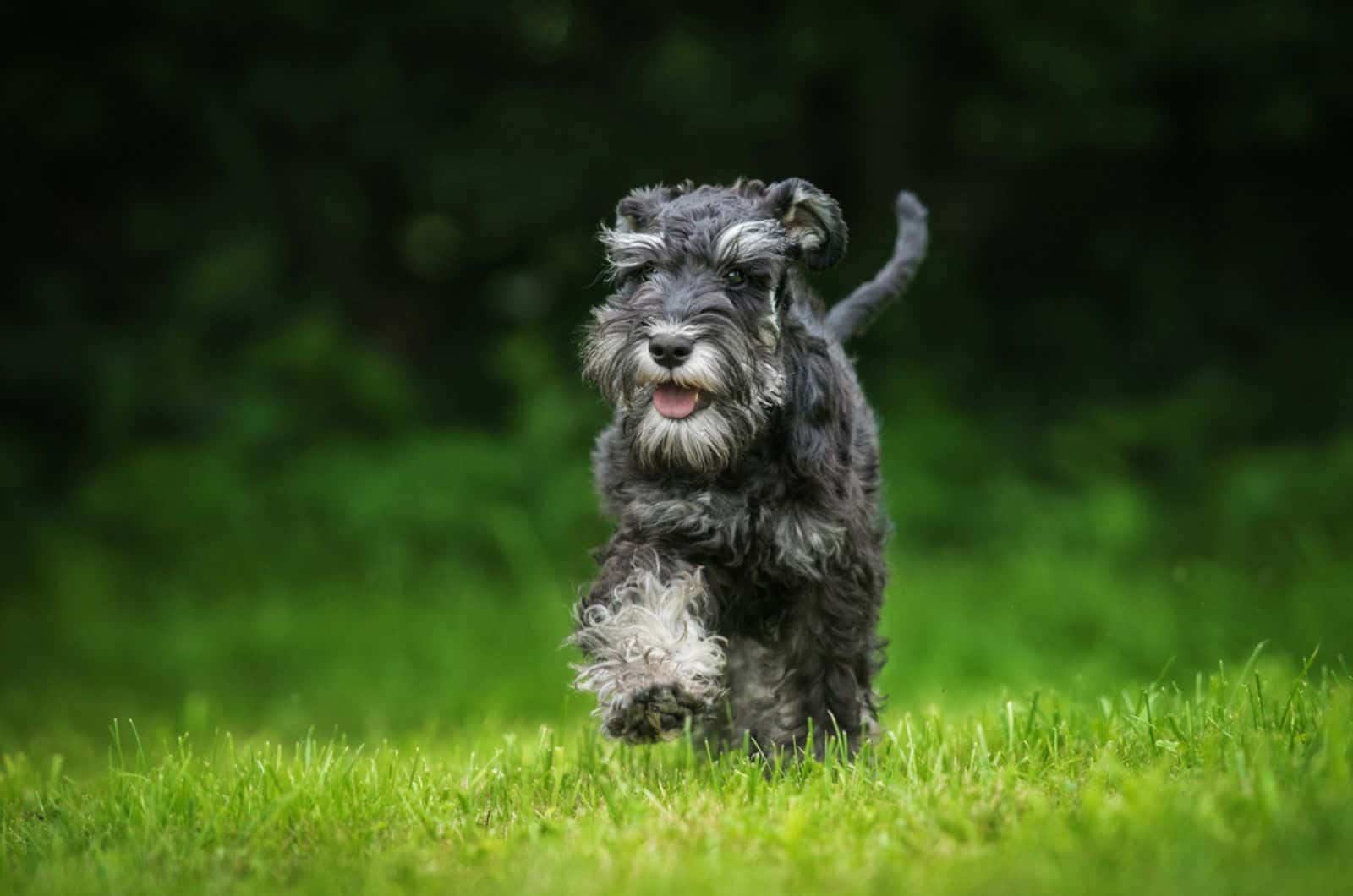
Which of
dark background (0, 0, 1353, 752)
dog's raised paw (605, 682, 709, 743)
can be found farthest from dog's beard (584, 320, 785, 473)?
dark background (0, 0, 1353, 752)

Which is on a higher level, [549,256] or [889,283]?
[549,256]

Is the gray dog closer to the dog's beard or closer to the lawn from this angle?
the dog's beard

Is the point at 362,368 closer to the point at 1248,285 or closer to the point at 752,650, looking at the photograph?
the point at 1248,285

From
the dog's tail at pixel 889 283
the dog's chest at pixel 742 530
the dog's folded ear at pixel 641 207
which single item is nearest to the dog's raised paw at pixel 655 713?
the dog's chest at pixel 742 530

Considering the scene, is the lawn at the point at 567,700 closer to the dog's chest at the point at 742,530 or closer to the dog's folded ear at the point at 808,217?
the dog's chest at the point at 742,530

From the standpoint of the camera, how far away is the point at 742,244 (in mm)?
4621

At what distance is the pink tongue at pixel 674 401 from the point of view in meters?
4.43

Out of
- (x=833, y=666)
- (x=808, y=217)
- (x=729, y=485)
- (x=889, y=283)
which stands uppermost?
(x=889, y=283)

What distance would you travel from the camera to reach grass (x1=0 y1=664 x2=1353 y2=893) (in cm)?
319

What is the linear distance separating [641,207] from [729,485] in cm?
100

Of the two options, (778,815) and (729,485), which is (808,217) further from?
(778,815)

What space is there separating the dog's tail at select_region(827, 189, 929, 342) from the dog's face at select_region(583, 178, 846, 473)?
2.85 feet

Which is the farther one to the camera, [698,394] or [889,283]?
[889,283]

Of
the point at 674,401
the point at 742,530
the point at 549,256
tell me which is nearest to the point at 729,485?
the point at 742,530
